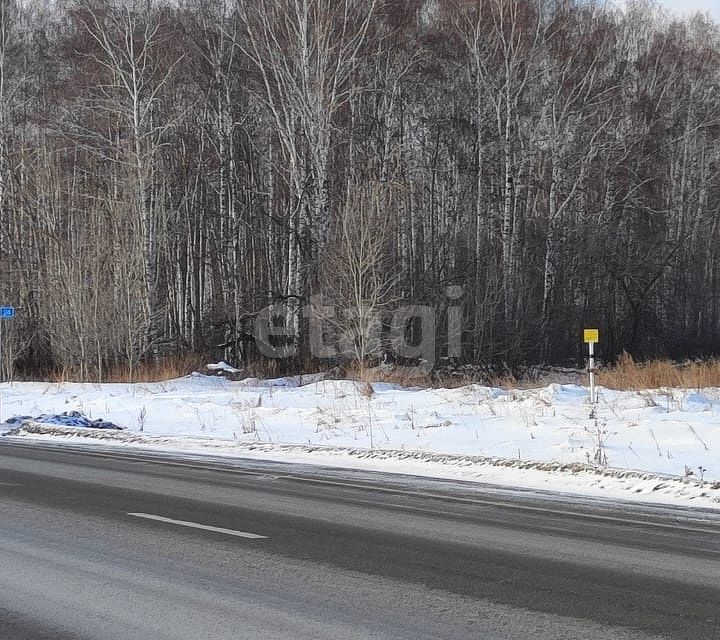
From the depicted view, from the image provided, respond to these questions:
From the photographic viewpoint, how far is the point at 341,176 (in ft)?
125

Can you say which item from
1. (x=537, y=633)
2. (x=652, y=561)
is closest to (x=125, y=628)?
(x=537, y=633)

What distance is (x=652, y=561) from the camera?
751 centimetres

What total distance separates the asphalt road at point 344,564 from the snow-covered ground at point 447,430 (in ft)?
4.48

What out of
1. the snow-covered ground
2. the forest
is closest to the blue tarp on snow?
the snow-covered ground

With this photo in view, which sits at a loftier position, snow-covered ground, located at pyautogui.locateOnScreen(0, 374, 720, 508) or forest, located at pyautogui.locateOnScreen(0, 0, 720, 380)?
forest, located at pyautogui.locateOnScreen(0, 0, 720, 380)

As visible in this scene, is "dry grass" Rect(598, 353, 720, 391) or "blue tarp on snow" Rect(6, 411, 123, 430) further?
"dry grass" Rect(598, 353, 720, 391)

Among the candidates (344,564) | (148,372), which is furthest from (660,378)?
(148,372)

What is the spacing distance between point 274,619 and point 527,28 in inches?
1418

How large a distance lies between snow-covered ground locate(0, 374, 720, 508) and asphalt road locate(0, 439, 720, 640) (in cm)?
137

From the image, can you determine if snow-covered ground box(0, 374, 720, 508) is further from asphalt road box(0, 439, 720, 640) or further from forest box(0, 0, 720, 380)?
forest box(0, 0, 720, 380)

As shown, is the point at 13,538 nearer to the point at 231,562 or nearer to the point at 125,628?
the point at 231,562

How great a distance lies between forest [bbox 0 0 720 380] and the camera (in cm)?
3366

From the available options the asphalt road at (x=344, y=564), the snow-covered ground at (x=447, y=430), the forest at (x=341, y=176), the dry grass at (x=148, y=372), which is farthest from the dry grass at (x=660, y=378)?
the dry grass at (x=148, y=372)

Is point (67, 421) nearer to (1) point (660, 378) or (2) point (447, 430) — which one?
(2) point (447, 430)
